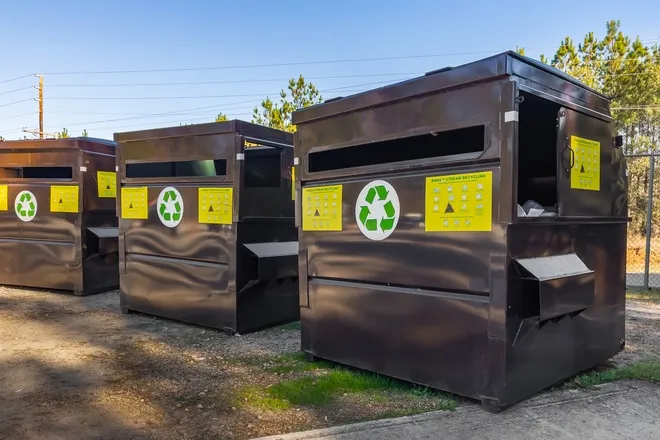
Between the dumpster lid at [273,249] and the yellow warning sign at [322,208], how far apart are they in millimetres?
965

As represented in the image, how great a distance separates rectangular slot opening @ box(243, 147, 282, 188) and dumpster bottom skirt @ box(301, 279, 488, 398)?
1.71 meters

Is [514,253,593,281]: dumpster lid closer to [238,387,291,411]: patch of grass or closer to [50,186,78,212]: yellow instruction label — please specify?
[238,387,291,411]: patch of grass

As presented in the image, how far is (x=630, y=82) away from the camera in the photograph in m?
16.1

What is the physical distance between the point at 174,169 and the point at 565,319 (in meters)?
4.03

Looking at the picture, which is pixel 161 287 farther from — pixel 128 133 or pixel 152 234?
pixel 128 133

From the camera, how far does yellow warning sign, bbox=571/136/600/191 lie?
294 cm

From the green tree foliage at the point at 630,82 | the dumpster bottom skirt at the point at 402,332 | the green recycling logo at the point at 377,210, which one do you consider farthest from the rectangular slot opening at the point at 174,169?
the green tree foliage at the point at 630,82

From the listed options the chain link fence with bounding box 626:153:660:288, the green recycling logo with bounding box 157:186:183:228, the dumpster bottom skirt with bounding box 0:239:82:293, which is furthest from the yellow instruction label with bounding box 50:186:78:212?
the chain link fence with bounding box 626:153:660:288

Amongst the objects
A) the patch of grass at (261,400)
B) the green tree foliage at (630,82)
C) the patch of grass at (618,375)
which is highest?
the green tree foliage at (630,82)

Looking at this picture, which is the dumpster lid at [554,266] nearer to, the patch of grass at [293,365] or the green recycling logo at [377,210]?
the green recycling logo at [377,210]

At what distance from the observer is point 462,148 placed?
3037 millimetres

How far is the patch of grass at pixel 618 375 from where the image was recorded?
3111 mm

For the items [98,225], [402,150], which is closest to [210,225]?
[402,150]

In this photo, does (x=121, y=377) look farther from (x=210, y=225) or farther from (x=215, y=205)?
(x=215, y=205)
